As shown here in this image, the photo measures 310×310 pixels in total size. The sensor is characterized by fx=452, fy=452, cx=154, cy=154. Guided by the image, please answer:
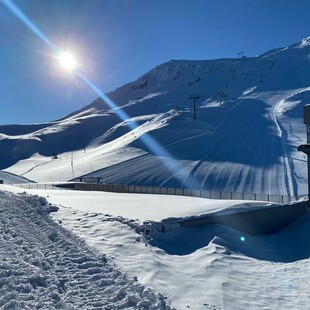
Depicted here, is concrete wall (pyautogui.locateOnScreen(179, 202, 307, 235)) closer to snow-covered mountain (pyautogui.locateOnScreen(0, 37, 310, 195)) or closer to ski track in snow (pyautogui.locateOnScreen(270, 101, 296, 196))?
ski track in snow (pyautogui.locateOnScreen(270, 101, 296, 196))

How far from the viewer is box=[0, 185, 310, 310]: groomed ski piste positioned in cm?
645

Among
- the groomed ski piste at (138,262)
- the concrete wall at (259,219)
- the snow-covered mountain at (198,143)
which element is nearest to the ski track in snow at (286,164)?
the snow-covered mountain at (198,143)

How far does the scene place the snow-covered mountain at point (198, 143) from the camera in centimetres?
4703

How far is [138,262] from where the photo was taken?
820 centimetres

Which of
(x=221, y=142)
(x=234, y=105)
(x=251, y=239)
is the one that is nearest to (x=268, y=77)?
(x=234, y=105)

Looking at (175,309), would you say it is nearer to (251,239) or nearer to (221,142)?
(251,239)

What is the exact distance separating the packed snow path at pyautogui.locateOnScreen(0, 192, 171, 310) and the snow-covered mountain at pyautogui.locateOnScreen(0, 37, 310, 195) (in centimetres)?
3048

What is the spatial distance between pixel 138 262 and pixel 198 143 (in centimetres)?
5917

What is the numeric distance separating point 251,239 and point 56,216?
5940 mm

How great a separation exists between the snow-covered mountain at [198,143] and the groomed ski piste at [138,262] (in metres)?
26.2

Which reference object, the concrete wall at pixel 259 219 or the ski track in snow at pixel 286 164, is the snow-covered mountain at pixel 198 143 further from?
the concrete wall at pixel 259 219

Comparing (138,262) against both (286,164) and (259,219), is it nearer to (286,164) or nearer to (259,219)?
(259,219)

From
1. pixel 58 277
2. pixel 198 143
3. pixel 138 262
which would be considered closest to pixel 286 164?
pixel 198 143

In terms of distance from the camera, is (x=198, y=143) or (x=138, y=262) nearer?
(x=138, y=262)
